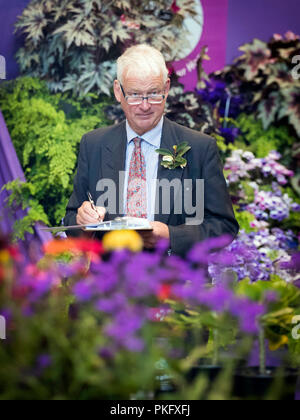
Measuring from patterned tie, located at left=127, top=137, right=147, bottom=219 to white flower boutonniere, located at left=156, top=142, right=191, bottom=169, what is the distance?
95 mm

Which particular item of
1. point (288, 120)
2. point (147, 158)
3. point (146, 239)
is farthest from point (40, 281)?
point (288, 120)

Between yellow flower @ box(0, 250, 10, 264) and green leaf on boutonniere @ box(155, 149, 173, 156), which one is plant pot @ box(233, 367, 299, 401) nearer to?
yellow flower @ box(0, 250, 10, 264)

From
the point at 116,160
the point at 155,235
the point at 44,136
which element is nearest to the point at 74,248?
the point at 155,235

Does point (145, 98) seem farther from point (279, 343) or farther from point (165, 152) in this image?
point (279, 343)

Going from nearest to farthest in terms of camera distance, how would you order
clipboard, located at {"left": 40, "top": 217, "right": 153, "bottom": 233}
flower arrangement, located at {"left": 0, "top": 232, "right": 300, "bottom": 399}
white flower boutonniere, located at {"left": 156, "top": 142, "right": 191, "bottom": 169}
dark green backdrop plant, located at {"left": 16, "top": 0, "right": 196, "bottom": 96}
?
flower arrangement, located at {"left": 0, "top": 232, "right": 300, "bottom": 399} → clipboard, located at {"left": 40, "top": 217, "right": 153, "bottom": 233} → white flower boutonniere, located at {"left": 156, "top": 142, "right": 191, "bottom": 169} → dark green backdrop plant, located at {"left": 16, "top": 0, "right": 196, "bottom": 96}

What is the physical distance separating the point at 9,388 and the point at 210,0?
524 centimetres

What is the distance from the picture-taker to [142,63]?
2494 mm

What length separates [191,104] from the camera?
17.5 ft

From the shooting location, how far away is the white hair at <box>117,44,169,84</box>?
248 centimetres

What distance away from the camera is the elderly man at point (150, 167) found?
2.49 m

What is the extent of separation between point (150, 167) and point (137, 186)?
0.11m

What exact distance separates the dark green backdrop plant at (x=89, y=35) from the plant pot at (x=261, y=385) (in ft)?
13.9

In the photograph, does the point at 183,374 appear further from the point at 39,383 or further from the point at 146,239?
the point at 146,239

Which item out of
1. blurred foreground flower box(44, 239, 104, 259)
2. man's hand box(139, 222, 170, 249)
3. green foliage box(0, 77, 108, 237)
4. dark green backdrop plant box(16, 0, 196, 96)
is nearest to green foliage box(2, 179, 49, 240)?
green foliage box(0, 77, 108, 237)
